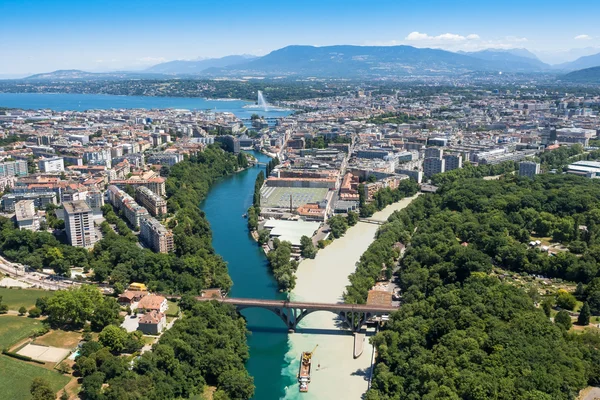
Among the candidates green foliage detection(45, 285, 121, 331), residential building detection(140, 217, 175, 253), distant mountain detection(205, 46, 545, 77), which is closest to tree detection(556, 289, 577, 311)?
green foliage detection(45, 285, 121, 331)

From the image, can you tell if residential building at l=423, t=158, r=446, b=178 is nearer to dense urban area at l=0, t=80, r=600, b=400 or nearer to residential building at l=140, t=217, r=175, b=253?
dense urban area at l=0, t=80, r=600, b=400

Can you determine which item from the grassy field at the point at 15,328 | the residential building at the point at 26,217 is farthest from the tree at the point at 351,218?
the grassy field at the point at 15,328

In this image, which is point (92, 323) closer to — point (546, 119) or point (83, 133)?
point (83, 133)

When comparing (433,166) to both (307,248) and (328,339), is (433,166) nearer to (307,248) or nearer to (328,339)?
(307,248)

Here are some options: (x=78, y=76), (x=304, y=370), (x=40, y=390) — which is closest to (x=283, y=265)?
(x=304, y=370)

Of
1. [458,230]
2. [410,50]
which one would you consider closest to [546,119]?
[458,230]
